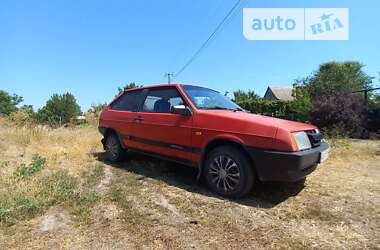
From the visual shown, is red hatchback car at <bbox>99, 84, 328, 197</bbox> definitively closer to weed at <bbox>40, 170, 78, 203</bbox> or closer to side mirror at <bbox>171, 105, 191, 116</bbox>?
side mirror at <bbox>171, 105, 191, 116</bbox>

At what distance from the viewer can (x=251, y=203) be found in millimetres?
3965

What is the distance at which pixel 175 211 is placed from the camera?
3750 millimetres

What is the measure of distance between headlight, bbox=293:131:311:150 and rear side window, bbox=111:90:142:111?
3.15 m

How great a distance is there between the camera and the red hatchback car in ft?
12.5

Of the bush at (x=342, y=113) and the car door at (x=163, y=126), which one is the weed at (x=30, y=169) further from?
the bush at (x=342, y=113)

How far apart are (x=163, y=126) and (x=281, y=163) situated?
6.94 ft

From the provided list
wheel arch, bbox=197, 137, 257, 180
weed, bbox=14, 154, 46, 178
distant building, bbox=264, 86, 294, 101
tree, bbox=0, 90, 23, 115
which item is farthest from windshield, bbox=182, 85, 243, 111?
tree, bbox=0, 90, 23, 115

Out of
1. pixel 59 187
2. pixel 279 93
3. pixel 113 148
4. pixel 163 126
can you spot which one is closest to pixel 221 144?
pixel 163 126

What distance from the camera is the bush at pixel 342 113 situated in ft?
36.8

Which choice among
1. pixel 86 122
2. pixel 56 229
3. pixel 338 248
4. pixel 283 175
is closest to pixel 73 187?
pixel 56 229

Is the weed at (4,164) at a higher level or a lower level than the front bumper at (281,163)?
lower

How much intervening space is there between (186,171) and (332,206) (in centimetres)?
254

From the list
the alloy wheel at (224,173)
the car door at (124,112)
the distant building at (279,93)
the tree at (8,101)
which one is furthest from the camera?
the tree at (8,101)

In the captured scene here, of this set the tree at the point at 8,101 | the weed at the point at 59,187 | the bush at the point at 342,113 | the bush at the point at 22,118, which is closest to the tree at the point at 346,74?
the bush at the point at 342,113
